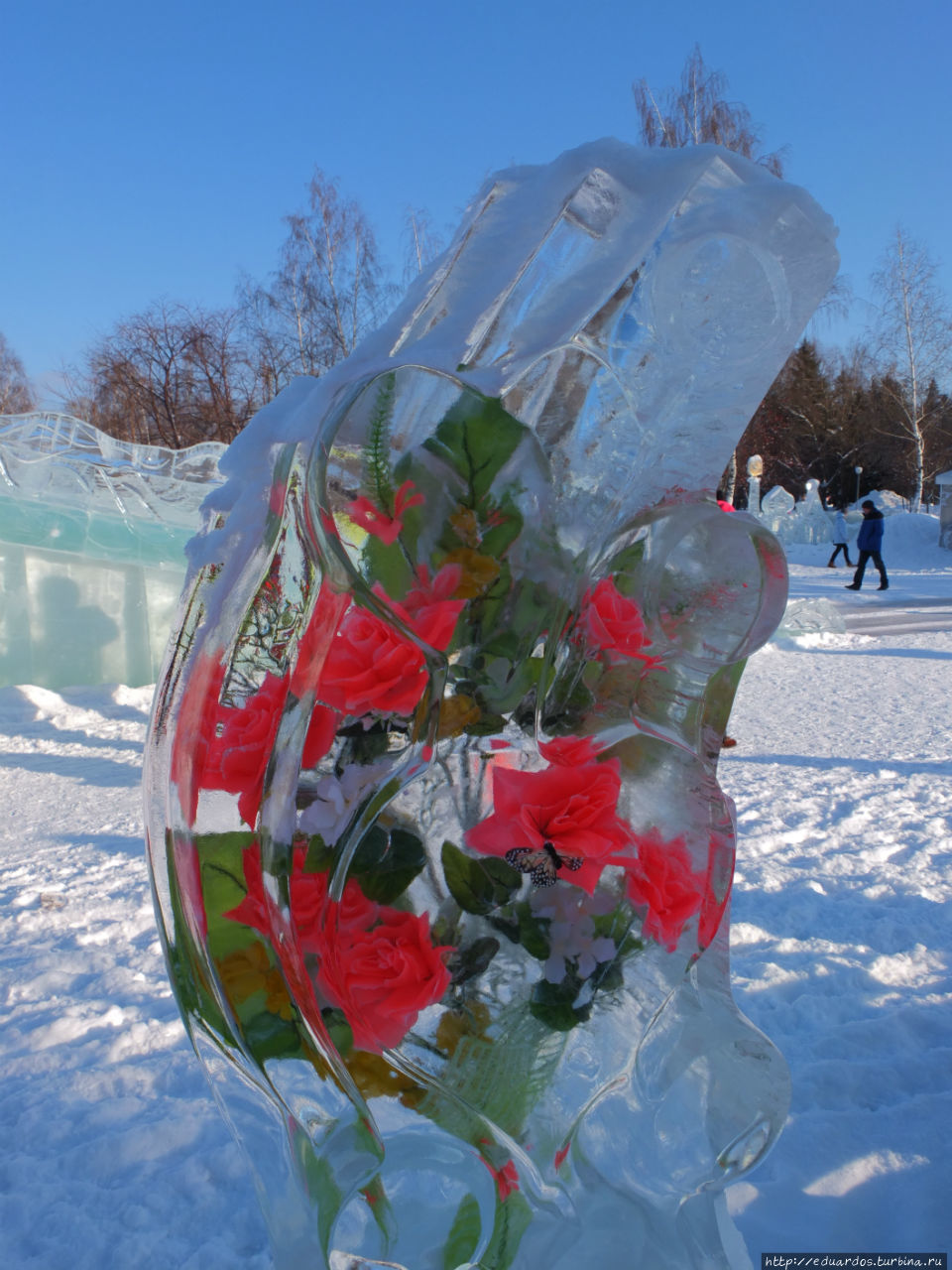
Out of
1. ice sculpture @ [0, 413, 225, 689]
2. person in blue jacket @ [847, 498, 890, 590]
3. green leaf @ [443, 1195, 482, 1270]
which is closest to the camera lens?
green leaf @ [443, 1195, 482, 1270]

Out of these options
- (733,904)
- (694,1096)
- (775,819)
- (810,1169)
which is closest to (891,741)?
(775,819)

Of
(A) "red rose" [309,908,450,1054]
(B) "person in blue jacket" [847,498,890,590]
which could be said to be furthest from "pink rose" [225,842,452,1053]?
(B) "person in blue jacket" [847,498,890,590]

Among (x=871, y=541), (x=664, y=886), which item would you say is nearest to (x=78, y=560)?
(x=664, y=886)

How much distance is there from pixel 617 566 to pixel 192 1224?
119cm

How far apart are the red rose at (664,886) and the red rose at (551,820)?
0.06m

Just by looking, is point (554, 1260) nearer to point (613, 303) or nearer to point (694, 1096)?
point (694, 1096)

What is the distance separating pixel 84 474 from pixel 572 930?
5.61 metres

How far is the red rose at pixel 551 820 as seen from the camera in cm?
91

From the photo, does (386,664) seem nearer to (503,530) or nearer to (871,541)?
(503,530)

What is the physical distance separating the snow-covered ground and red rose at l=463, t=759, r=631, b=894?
81cm

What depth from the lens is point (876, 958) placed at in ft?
7.20

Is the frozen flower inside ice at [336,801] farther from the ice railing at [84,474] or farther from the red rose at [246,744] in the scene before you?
the ice railing at [84,474]

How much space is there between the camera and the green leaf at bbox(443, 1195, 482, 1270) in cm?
90

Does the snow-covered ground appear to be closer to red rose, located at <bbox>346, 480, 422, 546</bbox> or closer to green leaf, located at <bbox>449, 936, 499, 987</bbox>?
green leaf, located at <bbox>449, 936, 499, 987</bbox>
